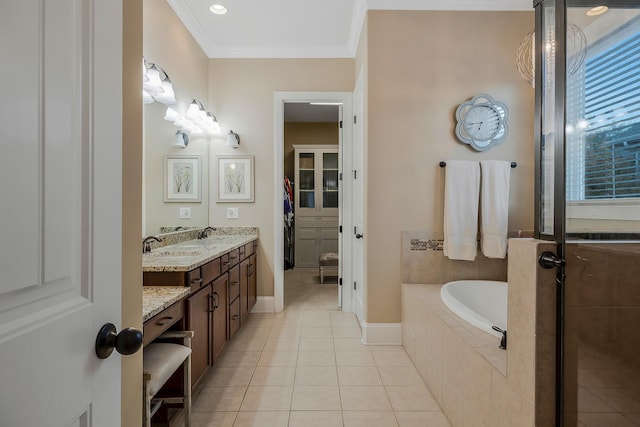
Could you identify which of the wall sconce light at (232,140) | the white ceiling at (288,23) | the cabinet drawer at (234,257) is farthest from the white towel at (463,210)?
the wall sconce light at (232,140)

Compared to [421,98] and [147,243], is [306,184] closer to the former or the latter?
[421,98]

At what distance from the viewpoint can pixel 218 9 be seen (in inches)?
111

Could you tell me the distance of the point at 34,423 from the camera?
46cm

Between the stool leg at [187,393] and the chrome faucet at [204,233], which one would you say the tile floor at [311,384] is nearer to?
the stool leg at [187,393]

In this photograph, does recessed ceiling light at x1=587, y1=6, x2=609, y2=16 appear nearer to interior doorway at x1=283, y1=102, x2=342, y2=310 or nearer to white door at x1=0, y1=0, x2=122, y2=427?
white door at x1=0, y1=0, x2=122, y2=427

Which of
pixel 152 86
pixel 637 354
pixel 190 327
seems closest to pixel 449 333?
pixel 637 354

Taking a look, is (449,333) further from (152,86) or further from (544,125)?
(152,86)

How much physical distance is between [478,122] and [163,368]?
2.77m

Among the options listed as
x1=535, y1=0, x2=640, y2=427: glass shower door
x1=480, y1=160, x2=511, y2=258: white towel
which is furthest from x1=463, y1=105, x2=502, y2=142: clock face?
x1=535, y1=0, x2=640, y2=427: glass shower door

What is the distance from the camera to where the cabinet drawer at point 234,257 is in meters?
2.54

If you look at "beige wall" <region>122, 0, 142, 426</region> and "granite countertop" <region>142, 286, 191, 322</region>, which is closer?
"beige wall" <region>122, 0, 142, 426</region>

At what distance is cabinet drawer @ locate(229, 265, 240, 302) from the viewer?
8.28ft

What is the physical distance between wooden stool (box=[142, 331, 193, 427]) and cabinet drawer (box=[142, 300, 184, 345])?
3.5 inches

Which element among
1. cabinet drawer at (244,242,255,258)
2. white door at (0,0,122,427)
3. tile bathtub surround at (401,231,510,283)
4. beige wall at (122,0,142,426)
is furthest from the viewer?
cabinet drawer at (244,242,255,258)
